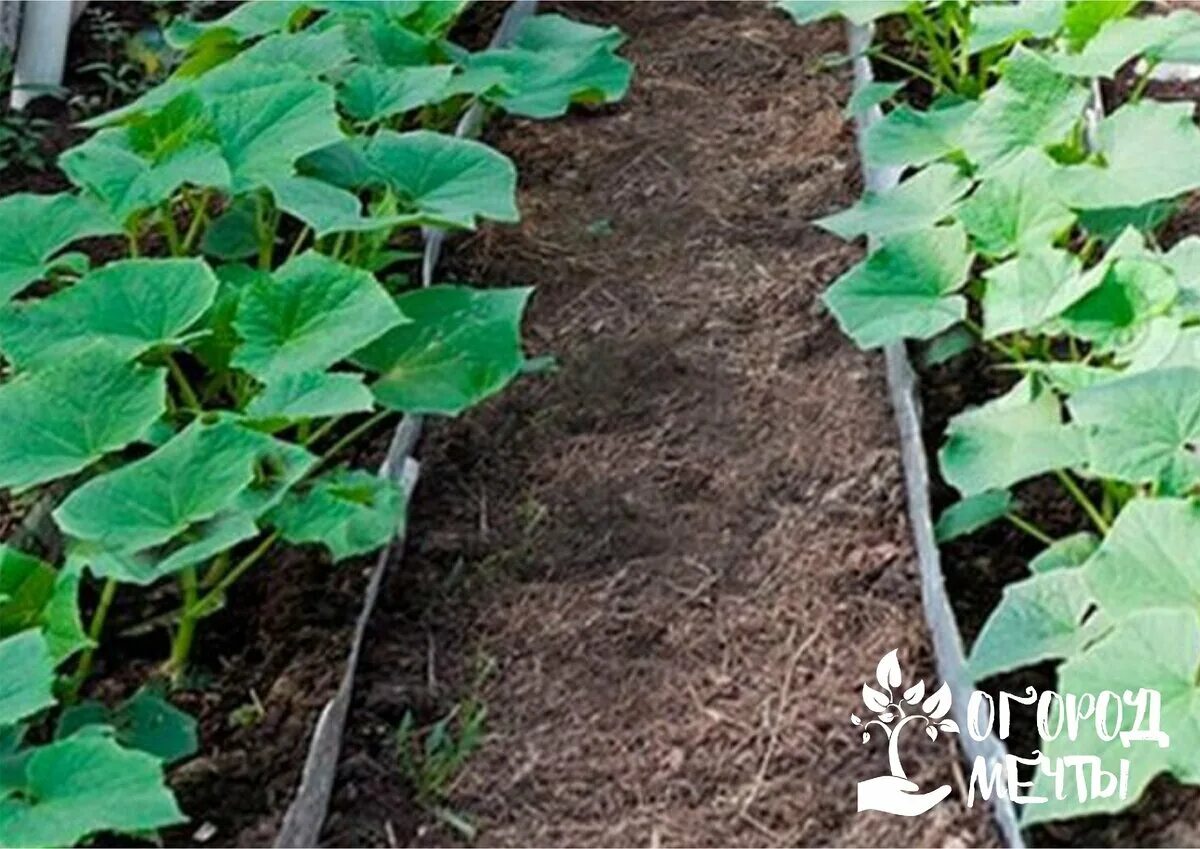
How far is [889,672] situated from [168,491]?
0.73 m

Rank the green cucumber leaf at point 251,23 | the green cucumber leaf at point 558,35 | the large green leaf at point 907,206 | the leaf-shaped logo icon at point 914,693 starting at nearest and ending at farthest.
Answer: the leaf-shaped logo icon at point 914,693 < the large green leaf at point 907,206 < the green cucumber leaf at point 251,23 < the green cucumber leaf at point 558,35

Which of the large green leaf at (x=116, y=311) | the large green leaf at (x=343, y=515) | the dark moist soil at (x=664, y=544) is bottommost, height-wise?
the dark moist soil at (x=664, y=544)

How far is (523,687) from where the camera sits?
2070mm

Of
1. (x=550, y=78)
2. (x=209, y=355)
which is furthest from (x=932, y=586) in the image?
(x=550, y=78)

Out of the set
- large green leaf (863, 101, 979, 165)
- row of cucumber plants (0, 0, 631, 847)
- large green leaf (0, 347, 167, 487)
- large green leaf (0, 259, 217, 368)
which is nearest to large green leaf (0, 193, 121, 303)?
row of cucumber plants (0, 0, 631, 847)

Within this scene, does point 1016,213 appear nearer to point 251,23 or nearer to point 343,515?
point 343,515

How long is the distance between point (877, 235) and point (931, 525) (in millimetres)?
475

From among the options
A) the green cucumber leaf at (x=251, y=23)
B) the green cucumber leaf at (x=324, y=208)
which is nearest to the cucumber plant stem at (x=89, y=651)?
the green cucumber leaf at (x=324, y=208)

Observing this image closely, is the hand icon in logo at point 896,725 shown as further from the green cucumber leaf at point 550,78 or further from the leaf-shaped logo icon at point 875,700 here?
the green cucumber leaf at point 550,78

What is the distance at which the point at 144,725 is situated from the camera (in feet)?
6.29

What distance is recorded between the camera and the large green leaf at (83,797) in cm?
164

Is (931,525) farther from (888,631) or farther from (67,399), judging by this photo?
(67,399)

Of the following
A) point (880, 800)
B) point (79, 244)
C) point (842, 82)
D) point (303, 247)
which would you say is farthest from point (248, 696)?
point (842, 82)

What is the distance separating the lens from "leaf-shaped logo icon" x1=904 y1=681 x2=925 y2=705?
1.99 meters
